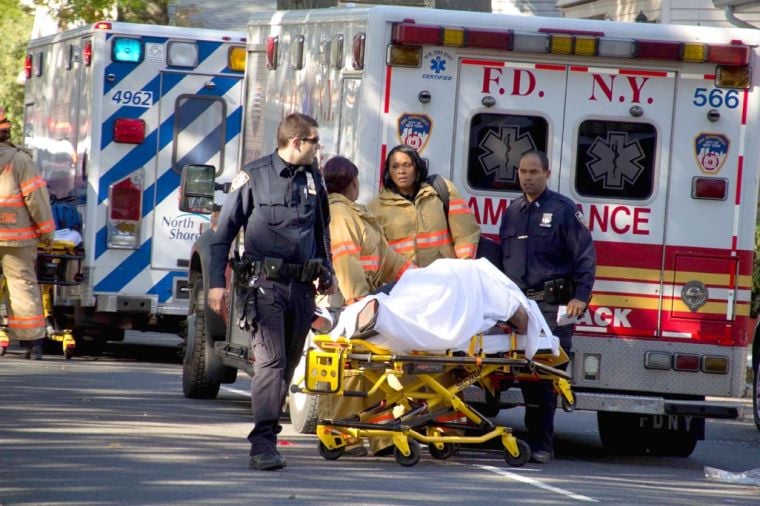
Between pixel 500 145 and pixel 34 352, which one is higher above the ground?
pixel 500 145

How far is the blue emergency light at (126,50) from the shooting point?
15688 mm

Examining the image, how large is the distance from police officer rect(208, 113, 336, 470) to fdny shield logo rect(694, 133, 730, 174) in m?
2.64

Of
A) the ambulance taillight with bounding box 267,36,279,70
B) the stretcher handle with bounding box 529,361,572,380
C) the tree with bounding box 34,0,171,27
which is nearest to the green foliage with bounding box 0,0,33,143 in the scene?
the tree with bounding box 34,0,171,27

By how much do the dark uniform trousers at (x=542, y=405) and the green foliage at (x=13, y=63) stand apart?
2245 cm

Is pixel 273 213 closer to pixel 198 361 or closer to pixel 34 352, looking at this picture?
pixel 198 361

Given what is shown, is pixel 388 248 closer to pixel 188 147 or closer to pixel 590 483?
pixel 590 483

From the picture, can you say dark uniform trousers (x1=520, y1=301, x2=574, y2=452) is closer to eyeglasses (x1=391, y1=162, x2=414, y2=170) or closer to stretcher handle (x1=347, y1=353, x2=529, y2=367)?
stretcher handle (x1=347, y1=353, x2=529, y2=367)

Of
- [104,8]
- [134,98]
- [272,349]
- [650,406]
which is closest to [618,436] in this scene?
[650,406]

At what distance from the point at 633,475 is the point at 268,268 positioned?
101 inches

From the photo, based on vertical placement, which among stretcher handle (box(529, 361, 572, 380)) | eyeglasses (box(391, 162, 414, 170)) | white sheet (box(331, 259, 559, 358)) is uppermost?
eyeglasses (box(391, 162, 414, 170))

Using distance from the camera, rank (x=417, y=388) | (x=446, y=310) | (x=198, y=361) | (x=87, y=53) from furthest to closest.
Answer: (x=87, y=53) → (x=198, y=361) → (x=417, y=388) → (x=446, y=310)

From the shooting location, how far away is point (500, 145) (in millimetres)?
10664

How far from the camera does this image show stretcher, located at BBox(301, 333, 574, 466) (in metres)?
9.23

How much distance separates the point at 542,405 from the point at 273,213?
2079mm
